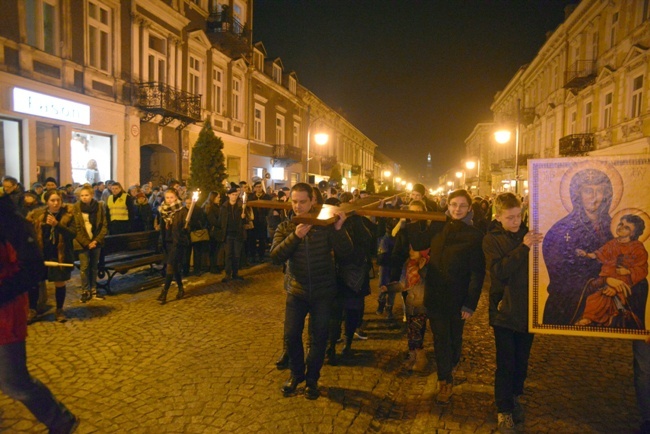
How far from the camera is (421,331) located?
193 inches

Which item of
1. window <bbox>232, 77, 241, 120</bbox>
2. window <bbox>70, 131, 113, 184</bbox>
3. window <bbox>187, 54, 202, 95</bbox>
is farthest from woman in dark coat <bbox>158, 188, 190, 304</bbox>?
window <bbox>232, 77, 241, 120</bbox>

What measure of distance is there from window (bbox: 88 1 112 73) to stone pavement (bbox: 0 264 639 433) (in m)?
12.0

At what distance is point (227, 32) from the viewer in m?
22.0

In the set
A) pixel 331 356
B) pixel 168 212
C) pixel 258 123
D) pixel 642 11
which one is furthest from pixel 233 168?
pixel 331 356

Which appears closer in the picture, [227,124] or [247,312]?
[247,312]

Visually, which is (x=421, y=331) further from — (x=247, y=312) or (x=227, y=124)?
(x=227, y=124)

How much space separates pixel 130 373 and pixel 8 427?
3.93 ft

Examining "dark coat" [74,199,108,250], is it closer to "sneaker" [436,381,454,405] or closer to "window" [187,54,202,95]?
"sneaker" [436,381,454,405]

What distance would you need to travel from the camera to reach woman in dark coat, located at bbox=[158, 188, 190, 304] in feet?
24.8

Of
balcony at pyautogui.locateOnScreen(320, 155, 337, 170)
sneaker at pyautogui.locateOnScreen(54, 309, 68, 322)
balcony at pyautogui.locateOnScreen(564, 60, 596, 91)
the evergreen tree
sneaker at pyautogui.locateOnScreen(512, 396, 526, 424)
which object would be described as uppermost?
balcony at pyautogui.locateOnScreen(564, 60, 596, 91)

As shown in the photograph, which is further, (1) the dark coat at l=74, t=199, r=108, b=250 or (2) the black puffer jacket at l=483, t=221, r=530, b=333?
(1) the dark coat at l=74, t=199, r=108, b=250

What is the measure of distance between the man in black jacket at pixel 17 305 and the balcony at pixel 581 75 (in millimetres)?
27053

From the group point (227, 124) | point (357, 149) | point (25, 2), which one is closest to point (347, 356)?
point (25, 2)

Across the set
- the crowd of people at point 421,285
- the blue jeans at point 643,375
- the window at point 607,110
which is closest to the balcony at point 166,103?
the crowd of people at point 421,285
